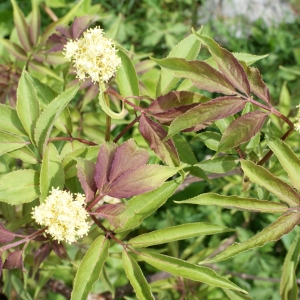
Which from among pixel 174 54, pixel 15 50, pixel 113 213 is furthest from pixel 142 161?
pixel 15 50

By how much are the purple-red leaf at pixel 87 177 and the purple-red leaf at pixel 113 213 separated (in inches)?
1.6

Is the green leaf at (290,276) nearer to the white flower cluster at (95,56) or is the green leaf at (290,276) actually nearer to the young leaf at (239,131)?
the young leaf at (239,131)

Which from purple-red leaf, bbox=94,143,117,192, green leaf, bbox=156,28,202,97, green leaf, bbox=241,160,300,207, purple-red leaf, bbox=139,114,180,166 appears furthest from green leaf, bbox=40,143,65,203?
green leaf, bbox=241,160,300,207

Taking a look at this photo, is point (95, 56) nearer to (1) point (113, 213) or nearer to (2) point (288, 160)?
(1) point (113, 213)

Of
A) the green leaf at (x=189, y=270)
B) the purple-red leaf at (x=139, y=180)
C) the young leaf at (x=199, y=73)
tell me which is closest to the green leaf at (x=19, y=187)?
the purple-red leaf at (x=139, y=180)

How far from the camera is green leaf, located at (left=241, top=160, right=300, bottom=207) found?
0.89 meters

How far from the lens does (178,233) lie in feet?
3.23

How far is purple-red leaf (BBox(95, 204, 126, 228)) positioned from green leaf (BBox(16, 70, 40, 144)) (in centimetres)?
26

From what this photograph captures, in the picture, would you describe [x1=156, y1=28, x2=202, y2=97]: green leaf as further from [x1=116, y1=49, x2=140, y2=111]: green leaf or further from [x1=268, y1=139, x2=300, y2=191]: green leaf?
[x1=268, y1=139, x2=300, y2=191]: green leaf

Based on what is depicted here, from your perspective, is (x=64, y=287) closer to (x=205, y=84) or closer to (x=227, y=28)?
(x=205, y=84)

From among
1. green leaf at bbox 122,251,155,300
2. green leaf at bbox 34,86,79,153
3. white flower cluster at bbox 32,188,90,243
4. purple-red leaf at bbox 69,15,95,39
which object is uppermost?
purple-red leaf at bbox 69,15,95,39

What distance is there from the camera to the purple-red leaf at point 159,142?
0.94m

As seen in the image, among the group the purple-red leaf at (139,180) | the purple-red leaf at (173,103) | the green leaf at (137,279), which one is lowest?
the green leaf at (137,279)

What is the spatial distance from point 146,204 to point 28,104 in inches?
15.6
